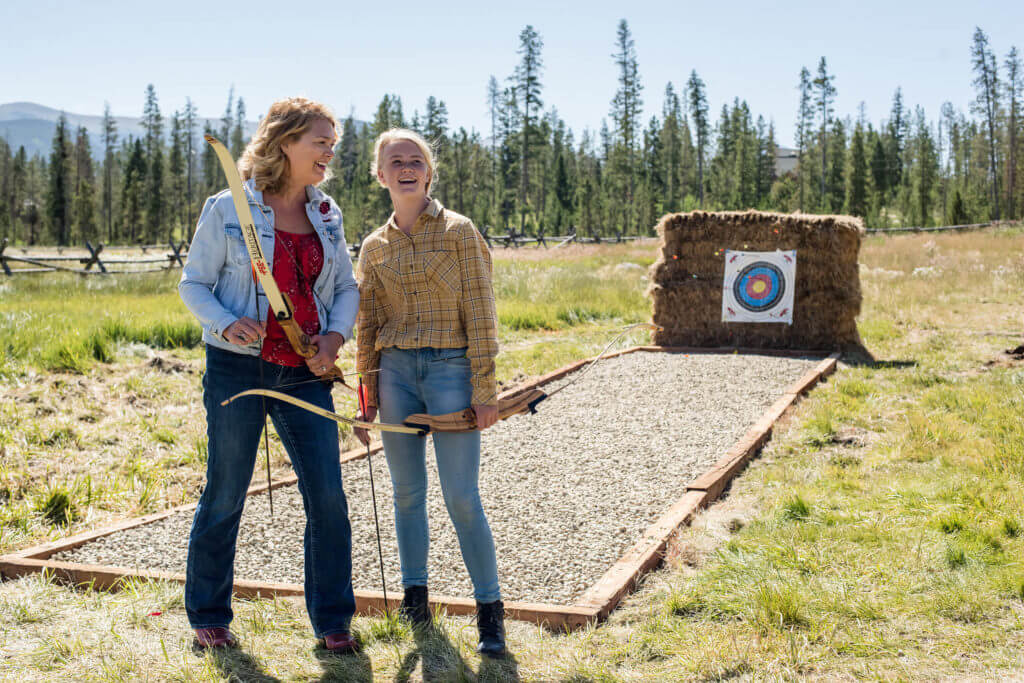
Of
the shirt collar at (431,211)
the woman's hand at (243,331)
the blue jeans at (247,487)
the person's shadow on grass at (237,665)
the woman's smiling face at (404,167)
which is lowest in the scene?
the person's shadow on grass at (237,665)

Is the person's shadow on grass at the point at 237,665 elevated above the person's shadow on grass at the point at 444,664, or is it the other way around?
the person's shadow on grass at the point at 237,665

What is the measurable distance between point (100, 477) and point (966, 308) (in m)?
12.6

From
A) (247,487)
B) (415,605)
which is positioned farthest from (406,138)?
(415,605)

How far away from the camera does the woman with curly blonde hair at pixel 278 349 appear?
2387mm

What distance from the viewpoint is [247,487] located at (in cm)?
246

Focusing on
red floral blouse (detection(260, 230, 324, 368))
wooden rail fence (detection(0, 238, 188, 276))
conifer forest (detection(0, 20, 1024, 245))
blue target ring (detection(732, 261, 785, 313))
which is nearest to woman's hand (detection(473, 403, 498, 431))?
red floral blouse (detection(260, 230, 324, 368))

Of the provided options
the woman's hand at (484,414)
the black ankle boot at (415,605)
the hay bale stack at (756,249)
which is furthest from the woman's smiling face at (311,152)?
the hay bale stack at (756,249)

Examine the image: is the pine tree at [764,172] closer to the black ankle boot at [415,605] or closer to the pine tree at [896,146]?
the pine tree at [896,146]

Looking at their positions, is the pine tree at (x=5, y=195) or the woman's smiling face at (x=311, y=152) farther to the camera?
the pine tree at (x=5, y=195)

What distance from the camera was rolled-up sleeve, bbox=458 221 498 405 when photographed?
249cm

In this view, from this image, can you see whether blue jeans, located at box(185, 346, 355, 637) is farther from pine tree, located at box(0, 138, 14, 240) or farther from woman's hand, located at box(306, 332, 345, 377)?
pine tree, located at box(0, 138, 14, 240)

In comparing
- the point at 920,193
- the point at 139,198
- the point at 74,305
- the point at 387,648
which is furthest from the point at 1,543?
the point at 139,198

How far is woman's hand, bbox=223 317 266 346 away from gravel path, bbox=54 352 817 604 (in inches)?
62.3

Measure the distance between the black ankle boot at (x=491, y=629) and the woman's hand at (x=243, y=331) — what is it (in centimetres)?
110
